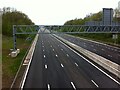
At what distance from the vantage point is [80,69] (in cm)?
3459

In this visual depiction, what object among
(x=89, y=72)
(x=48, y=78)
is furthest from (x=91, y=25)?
(x=48, y=78)

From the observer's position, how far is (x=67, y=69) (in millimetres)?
34875

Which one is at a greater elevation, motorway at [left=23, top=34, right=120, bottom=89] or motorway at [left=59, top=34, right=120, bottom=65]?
motorway at [left=59, top=34, right=120, bottom=65]

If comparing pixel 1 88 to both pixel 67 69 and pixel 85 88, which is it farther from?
pixel 67 69

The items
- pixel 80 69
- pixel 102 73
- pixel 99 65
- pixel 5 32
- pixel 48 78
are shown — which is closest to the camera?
pixel 48 78

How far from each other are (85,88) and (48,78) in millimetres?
5977

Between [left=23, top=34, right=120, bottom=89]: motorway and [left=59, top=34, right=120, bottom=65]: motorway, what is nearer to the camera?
[left=23, top=34, right=120, bottom=89]: motorway

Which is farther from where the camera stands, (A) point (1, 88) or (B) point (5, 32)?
(B) point (5, 32)

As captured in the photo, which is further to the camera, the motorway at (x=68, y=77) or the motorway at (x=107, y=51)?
the motorway at (x=107, y=51)

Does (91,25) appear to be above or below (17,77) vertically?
above

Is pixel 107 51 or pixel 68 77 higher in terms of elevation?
pixel 107 51

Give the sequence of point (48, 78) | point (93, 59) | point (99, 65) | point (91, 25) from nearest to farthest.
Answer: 1. point (48, 78)
2. point (99, 65)
3. point (93, 59)
4. point (91, 25)

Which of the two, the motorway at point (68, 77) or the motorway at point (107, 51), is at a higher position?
the motorway at point (107, 51)

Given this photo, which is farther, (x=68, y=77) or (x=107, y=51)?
(x=107, y=51)
